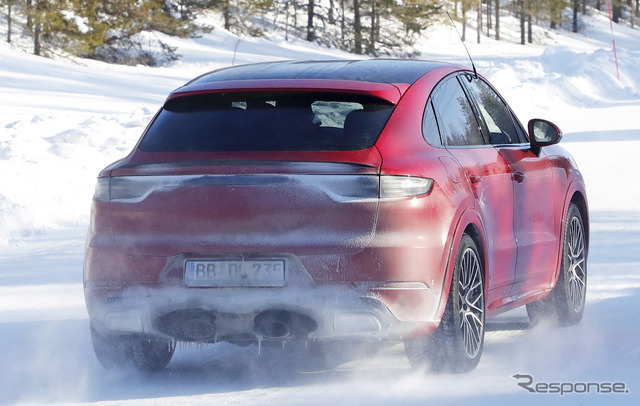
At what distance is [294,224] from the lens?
15.1ft

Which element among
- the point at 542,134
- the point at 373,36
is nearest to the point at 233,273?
the point at 542,134

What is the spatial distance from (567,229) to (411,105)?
1.86 metres

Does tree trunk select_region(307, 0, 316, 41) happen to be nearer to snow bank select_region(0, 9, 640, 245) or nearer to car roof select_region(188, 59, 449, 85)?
snow bank select_region(0, 9, 640, 245)

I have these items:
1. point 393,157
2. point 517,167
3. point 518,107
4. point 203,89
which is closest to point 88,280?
point 203,89

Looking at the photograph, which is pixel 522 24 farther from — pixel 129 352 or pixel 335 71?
pixel 129 352

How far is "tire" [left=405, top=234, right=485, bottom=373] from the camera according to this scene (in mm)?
4949

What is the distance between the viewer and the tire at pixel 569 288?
6.46 meters

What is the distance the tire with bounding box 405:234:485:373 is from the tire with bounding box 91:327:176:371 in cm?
113

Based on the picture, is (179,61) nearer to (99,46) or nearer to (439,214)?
(99,46)

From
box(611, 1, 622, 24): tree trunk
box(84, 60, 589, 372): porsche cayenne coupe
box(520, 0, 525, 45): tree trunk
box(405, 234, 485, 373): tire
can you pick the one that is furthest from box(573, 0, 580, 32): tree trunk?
box(84, 60, 589, 372): porsche cayenne coupe

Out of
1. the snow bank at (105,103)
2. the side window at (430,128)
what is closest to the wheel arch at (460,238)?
the side window at (430,128)

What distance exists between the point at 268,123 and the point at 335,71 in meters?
0.58

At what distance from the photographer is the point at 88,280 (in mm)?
4941

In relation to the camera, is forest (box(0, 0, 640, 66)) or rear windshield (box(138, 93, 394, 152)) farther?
forest (box(0, 0, 640, 66))
